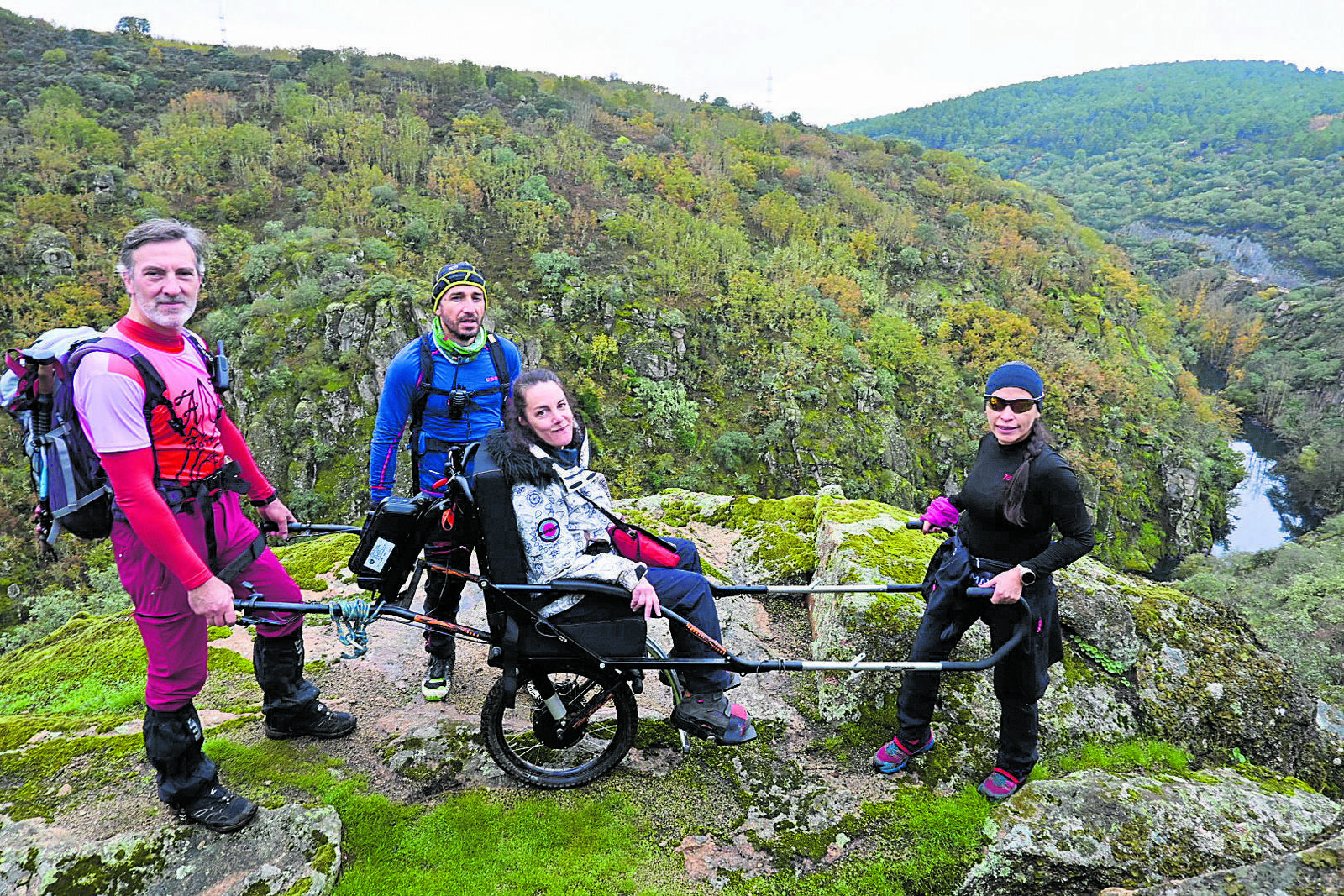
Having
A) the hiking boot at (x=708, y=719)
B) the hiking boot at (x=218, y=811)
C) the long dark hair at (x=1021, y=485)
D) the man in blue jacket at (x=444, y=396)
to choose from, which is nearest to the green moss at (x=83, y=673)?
the hiking boot at (x=218, y=811)

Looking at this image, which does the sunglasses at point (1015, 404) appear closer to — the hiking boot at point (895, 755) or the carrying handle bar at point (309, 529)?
the hiking boot at point (895, 755)

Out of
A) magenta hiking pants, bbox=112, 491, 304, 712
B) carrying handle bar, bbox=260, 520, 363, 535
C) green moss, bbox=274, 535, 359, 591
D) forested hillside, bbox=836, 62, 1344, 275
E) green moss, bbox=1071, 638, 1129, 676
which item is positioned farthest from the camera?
forested hillside, bbox=836, 62, 1344, 275

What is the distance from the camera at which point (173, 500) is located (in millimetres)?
2625

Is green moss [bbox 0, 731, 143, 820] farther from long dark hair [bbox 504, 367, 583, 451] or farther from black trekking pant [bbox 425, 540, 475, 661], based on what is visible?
long dark hair [bbox 504, 367, 583, 451]

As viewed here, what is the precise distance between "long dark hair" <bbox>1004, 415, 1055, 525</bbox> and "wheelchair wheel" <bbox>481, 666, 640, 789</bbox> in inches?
83.0

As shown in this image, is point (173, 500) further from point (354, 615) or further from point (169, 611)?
point (354, 615)

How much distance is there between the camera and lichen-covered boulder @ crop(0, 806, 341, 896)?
246 cm

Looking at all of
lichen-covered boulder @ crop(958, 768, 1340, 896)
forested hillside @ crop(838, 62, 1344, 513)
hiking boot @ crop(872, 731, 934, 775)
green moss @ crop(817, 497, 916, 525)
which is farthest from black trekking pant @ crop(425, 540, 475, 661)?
forested hillside @ crop(838, 62, 1344, 513)

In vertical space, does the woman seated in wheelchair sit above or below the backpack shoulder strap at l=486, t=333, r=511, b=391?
below

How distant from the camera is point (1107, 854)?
2768 mm

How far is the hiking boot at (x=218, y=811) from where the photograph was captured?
2.71 metres

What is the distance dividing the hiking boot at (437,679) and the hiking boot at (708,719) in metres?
1.67

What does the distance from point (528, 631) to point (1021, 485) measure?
2.51m

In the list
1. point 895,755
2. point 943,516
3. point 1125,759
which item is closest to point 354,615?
point 895,755
